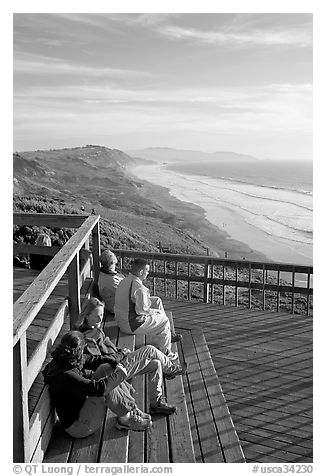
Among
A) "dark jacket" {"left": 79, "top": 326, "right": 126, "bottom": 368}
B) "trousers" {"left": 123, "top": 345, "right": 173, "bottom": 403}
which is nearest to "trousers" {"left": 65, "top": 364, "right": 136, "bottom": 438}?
"dark jacket" {"left": 79, "top": 326, "right": 126, "bottom": 368}

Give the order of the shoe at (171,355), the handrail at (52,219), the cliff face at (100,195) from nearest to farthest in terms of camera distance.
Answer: the shoe at (171,355) < the handrail at (52,219) < the cliff face at (100,195)

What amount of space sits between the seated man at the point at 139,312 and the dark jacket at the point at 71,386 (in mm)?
1161

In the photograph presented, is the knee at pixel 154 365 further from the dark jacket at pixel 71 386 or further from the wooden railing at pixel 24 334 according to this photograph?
the wooden railing at pixel 24 334

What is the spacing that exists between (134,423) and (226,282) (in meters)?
4.25

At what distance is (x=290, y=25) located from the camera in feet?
14.1

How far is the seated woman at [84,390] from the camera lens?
2.78 meters

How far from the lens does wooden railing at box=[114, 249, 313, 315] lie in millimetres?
6855

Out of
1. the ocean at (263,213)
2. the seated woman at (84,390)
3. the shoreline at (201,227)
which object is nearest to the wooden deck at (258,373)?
the seated woman at (84,390)

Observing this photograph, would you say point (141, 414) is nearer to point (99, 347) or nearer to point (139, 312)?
point (99, 347)

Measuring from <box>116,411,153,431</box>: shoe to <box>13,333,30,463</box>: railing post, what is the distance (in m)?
0.78

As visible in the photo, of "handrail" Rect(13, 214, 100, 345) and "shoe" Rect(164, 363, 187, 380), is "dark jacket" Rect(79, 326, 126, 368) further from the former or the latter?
"shoe" Rect(164, 363, 187, 380)

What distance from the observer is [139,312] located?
416 cm

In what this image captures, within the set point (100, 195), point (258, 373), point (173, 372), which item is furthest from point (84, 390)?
point (100, 195)
